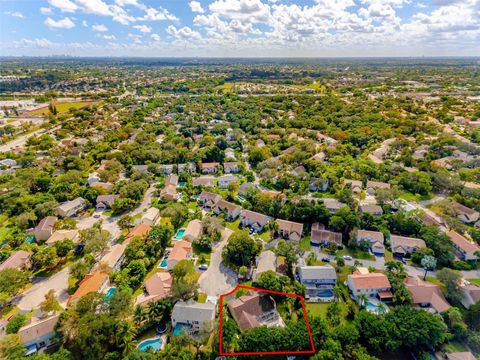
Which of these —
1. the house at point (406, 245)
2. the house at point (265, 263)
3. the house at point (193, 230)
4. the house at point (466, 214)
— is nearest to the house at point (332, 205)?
the house at point (406, 245)

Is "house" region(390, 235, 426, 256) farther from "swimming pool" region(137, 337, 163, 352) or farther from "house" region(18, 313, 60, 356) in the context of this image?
"house" region(18, 313, 60, 356)

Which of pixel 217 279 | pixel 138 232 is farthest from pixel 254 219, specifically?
pixel 138 232

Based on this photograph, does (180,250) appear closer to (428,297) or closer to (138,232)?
(138,232)

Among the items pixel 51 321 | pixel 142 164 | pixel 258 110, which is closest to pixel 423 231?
pixel 51 321

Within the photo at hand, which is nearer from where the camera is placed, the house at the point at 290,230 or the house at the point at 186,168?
the house at the point at 290,230

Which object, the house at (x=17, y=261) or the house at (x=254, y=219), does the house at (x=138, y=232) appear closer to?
the house at (x=17, y=261)

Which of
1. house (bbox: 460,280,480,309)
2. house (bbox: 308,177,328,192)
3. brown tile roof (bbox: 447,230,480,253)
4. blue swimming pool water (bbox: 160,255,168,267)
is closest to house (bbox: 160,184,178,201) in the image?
blue swimming pool water (bbox: 160,255,168,267)

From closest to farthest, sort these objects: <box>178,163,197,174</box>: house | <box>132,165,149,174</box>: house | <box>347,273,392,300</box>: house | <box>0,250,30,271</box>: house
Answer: <box>347,273,392,300</box>: house → <box>0,250,30,271</box>: house → <box>132,165,149,174</box>: house → <box>178,163,197,174</box>: house
